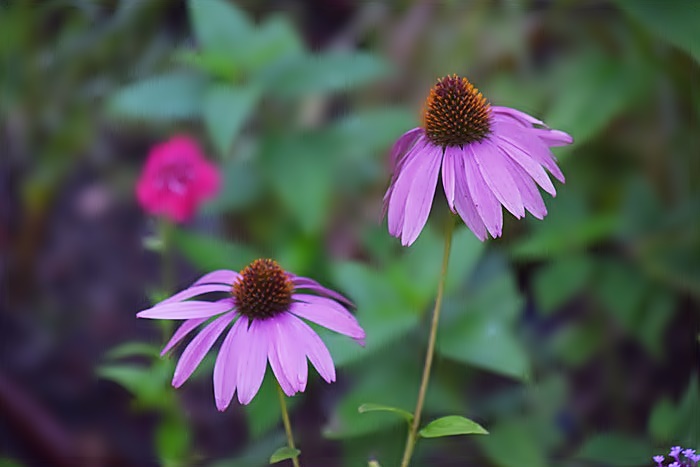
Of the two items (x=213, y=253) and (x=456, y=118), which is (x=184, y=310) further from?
(x=213, y=253)

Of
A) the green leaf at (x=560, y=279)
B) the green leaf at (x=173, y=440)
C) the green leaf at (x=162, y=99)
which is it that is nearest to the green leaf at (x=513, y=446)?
the green leaf at (x=560, y=279)

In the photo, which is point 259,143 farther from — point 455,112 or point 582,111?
point 455,112

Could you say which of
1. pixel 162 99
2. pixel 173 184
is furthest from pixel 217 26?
pixel 173 184

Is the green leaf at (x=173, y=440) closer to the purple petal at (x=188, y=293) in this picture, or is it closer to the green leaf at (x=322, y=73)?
the purple petal at (x=188, y=293)

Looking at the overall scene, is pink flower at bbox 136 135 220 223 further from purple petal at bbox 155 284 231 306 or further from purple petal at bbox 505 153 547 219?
purple petal at bbox 505 153 547 219

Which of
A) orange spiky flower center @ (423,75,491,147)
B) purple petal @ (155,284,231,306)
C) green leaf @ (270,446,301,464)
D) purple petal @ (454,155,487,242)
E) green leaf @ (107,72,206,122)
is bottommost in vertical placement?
green leaf @ (270,446,301,464)

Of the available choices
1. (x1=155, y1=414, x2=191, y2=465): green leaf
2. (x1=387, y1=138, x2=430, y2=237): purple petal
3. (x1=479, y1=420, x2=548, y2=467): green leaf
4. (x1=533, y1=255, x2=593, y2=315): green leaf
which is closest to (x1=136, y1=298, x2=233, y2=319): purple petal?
(x1=387, y1=138, x2=430, y2=237): purple petal

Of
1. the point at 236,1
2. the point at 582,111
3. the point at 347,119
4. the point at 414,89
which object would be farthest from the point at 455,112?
the point at 236,1
